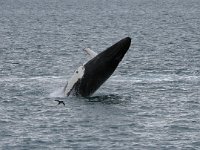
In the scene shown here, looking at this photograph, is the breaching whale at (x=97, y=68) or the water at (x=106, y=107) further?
the breaching whale at (x=97, y=68)

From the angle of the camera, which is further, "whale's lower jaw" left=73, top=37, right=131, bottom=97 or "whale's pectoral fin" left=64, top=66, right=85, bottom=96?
"whale's pectoral fin" left=64, top=66, right=85, bottom=96

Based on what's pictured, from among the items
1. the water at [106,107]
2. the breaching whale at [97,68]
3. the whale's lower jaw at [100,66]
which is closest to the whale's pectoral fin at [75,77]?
the breaching whale at [97,68]

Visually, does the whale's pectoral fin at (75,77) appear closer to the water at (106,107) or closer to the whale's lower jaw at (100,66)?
the whale's lower jaw at (100,66)

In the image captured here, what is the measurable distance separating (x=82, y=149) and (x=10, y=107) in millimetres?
14109

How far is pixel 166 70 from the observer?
81.7m

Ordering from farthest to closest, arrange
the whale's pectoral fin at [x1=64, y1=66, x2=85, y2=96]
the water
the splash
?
the splash
the whale's pectoral fin at [x1=64, y1=66, x2=85, y2=96]
the water

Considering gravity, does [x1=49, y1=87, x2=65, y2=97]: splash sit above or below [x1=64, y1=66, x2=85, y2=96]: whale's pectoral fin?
below

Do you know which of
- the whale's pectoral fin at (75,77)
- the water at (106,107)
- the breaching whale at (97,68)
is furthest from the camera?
the whale's pectoral fin at (75,77)

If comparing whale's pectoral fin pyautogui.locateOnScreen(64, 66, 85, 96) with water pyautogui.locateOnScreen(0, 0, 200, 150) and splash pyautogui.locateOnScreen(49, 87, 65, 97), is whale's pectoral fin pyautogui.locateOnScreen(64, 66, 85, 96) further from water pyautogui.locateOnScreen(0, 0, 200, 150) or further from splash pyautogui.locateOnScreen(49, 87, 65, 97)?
splash pyautogui.locateOnScreen(49, 87, 65, 97)

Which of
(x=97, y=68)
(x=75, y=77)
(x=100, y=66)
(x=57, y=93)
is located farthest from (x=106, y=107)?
(x=57, y=93)

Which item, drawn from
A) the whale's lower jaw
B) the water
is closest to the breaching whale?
the whale's lower jaw

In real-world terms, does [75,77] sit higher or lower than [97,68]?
lower

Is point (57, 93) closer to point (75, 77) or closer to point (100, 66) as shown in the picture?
point (75, 77)

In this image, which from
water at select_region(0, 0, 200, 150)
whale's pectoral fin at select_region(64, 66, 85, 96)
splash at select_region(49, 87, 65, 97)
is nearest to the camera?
water at select_region(0, 0, 200, 150)
